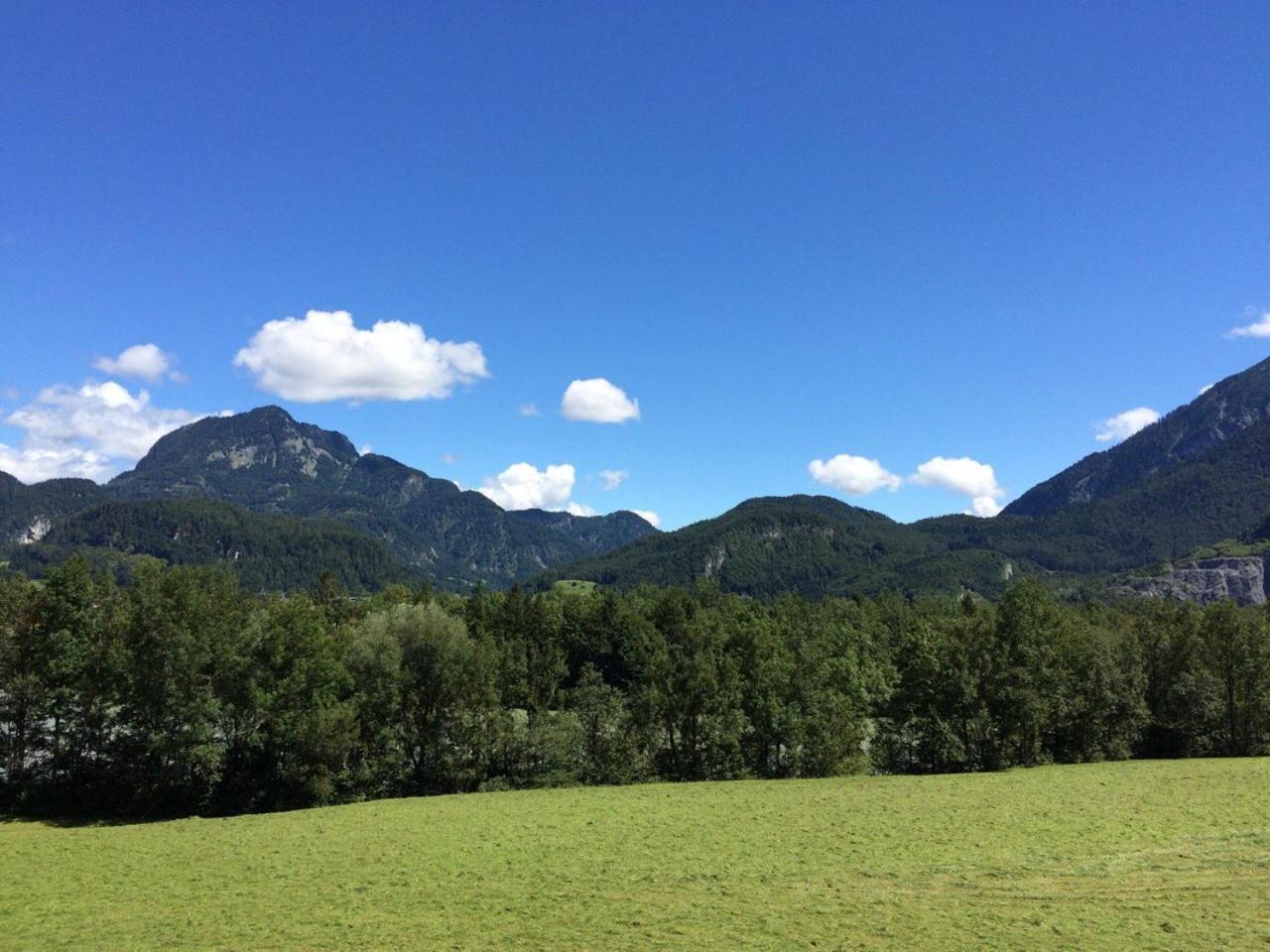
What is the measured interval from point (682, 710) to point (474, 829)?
23907mm

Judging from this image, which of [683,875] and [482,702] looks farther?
[482,702]

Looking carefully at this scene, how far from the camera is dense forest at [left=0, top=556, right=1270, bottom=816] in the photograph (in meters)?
44.6

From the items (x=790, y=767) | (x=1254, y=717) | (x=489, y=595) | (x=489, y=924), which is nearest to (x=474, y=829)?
(x=489, y=924)

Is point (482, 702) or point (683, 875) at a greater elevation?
point (482, 702)

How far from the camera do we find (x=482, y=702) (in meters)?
53.4

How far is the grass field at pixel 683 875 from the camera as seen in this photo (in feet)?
68.8

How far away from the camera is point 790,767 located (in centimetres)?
5478

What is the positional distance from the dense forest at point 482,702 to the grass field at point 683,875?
4.97m

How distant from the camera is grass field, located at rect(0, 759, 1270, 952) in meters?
21.0

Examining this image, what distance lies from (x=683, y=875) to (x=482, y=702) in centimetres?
2930

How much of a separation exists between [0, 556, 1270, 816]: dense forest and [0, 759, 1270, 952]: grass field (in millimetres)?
4972

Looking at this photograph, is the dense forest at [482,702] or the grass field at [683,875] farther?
the dense forest at [482,702]

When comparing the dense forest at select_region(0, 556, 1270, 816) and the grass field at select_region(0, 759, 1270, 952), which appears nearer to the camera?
the grass field at select_region(0, 759, 1270, 952)

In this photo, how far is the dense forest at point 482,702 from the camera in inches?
1756
